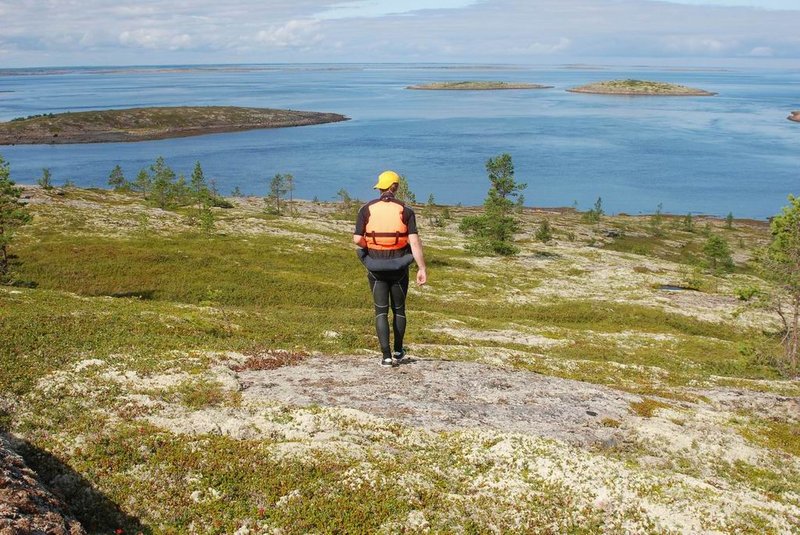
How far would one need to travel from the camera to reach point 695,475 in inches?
529

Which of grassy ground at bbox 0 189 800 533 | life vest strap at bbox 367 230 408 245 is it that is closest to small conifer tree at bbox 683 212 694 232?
grassy ground at bbox 0 189 800 533

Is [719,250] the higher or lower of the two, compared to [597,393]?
lower

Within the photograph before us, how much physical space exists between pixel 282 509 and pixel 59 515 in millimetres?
3599

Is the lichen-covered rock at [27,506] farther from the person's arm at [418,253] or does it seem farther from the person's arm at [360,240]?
the person's arm at [418,253]

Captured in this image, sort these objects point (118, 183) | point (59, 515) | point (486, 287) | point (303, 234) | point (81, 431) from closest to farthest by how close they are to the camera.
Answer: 1. point (59, 515)
2. point (81, 431)
3. point (486, 287)
4. point (303, 234)
5. point (118, 183)

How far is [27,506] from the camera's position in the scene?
324 inches

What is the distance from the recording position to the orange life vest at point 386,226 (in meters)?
15.9

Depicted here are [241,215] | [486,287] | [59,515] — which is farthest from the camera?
[241,215]

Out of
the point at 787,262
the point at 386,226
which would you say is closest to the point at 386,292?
the point at 386,226

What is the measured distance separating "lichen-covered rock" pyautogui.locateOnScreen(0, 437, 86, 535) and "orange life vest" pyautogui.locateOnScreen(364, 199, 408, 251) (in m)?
9.67

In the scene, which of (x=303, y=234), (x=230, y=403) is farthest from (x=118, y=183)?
(x=230, y=403)

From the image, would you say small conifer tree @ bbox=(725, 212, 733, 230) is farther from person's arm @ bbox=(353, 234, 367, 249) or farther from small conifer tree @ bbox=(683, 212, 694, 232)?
person's arm @ bbox=(353, 234, 367, 249)

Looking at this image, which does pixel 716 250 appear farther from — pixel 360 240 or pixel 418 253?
pixel 360 240

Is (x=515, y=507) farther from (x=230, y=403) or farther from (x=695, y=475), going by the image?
(x=230, y=403)
